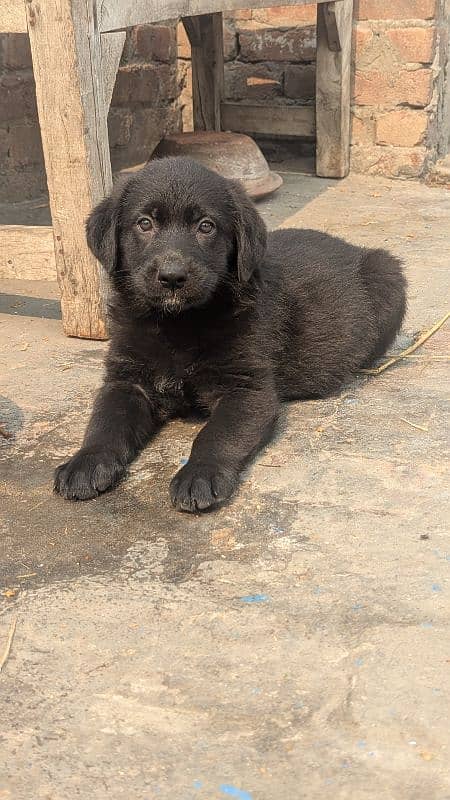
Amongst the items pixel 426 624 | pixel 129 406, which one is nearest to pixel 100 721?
pixel 426 624

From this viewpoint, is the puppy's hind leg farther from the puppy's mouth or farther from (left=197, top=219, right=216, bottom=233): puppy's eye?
(left=197, top=219, right=216, bottom=233): puppy's eye

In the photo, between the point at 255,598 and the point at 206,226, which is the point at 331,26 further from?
the point at 255,598

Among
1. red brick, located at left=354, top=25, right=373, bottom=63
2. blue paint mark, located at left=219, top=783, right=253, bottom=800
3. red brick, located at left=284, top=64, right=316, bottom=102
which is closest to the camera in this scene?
blue paint mark, located at left=219, top=783, right=253, bottom=800

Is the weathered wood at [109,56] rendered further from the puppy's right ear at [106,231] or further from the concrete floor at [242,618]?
the concrete floor at [242,618]

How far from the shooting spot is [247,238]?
3338 millimetres

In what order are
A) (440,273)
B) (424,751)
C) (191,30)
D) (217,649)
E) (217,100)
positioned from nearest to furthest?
(424,751)
(217,649)
(440,273)
(191,30)
(217,100)

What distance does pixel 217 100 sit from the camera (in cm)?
815

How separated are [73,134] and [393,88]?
14.1 feet

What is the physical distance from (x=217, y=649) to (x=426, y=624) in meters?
0.50

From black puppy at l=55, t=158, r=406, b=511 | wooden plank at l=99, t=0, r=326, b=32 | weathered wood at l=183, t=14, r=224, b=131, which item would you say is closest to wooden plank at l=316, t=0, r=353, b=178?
weathered wood at l=183, t=14, r=224, b=131

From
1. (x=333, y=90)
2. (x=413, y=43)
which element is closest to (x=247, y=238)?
(x=333, y=90)

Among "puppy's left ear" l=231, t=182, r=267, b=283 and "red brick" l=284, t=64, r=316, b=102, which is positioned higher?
"puppy's left ear" l=231, t=182, r=267, b=283

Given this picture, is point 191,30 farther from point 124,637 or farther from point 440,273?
point 124,637

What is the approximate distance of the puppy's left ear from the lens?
3.32 meters
